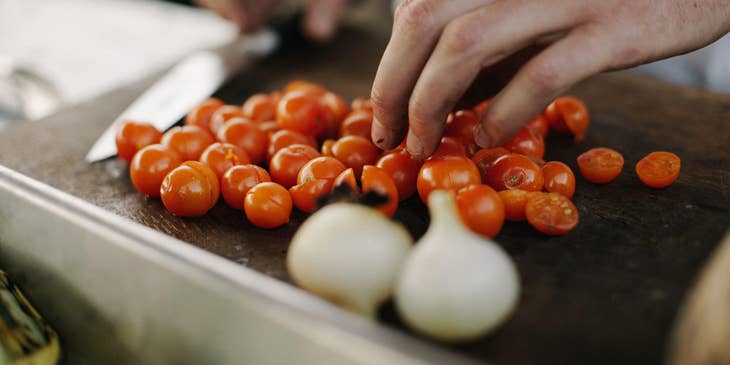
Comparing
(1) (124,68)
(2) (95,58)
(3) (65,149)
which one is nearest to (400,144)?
(3) (65,149)

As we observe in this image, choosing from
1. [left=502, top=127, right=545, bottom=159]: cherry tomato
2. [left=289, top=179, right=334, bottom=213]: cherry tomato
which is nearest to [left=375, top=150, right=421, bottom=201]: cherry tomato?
[left=289, top=179, right=334, bottom=213]: cherry tomato

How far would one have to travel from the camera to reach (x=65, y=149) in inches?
60.5

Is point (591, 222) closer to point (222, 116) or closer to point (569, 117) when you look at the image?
point (569, 117)

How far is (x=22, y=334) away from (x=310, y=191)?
557 millimetres

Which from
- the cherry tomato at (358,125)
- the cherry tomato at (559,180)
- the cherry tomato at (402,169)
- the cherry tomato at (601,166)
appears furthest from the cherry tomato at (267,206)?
the cherry tomato at (601,166)

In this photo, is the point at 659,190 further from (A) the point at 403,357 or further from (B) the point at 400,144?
(A) the point at 403,357

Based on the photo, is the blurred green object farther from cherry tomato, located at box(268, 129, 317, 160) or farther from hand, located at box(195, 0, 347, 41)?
hand, located at box(195, 0, 347, 41)

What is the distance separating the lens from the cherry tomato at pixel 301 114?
1472 millimetres

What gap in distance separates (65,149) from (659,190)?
4.77 ft

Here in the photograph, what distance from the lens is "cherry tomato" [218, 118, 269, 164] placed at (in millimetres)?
1390

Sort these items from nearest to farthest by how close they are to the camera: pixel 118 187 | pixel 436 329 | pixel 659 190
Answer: pixel 436 329
pixel 659 190
pixel 118 187

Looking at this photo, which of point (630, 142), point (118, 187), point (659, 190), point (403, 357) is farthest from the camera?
point (630, 142)

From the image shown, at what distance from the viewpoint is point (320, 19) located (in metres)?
2.22

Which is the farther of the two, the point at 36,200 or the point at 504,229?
the point at 504,229
